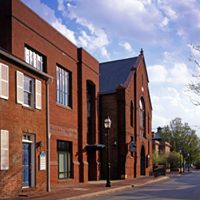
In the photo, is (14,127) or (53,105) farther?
(53,105)

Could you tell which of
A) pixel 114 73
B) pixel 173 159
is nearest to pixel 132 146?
pixel 114 73

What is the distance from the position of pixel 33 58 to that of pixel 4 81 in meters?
8.92

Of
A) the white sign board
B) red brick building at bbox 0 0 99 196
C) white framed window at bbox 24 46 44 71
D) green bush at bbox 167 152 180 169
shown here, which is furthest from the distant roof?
the white sign board

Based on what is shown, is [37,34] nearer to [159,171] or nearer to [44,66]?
[44,66]

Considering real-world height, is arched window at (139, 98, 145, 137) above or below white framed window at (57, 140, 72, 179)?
above

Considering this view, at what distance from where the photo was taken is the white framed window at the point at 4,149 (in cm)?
2344

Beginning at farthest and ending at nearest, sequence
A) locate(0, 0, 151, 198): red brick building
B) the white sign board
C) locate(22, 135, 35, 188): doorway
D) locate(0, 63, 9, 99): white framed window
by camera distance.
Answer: the white sign board, locate(22, 135, 35, 188): doorway, locate(0, 0, 151, 198): red brick building, locate(0, 63, 9, 99): white framed window

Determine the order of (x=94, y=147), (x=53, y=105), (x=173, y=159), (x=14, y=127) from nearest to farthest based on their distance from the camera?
1. (x=14, y=127)
2. (x=53, y=105)
3. (x=94, y=147)
4. (x=173, y=159)

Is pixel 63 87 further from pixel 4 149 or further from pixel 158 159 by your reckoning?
pixel 158 159

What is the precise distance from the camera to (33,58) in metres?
32.7

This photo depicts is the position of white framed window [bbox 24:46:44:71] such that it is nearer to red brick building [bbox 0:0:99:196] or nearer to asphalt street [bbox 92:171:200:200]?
red brick building [bbox 0:0:99:196]

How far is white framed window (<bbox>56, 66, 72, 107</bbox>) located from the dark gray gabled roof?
15864 millimetres

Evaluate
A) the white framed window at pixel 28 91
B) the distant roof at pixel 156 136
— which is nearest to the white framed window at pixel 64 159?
the white framed window at pixel 28 91

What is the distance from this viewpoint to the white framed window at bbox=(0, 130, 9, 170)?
2344cm
